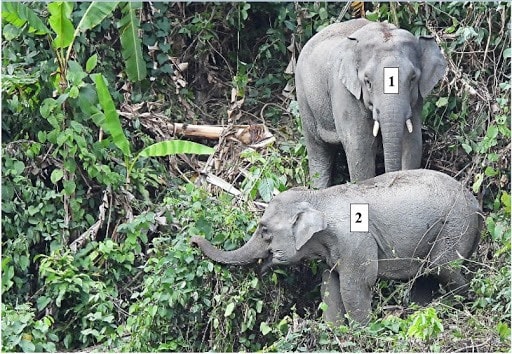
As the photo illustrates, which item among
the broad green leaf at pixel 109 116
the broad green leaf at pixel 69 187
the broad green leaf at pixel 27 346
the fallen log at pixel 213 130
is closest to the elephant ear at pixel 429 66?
the fallen log at pixel 213 130

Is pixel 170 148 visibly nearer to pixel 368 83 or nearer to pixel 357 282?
pixel 368 83

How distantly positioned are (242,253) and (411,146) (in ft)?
4.93

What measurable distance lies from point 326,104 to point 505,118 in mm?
1309

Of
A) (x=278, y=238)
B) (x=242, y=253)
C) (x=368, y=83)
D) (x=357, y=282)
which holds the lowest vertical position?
(x=357, y=282)

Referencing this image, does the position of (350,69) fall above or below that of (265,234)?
above

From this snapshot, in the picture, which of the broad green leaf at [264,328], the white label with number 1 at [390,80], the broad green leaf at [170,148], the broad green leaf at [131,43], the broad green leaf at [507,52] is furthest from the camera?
the broad green leaf at [131,43]

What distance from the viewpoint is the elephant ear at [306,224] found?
35.2 ft

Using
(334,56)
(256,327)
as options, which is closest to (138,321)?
(256,327)

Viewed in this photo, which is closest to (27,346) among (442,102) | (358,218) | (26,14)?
(358,218)

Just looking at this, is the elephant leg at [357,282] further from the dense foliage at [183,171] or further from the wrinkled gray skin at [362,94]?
the wrinkled gray skin at [362,94]

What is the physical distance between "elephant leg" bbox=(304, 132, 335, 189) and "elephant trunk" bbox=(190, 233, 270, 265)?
→ 1301mm

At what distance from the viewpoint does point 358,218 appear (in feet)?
35.5

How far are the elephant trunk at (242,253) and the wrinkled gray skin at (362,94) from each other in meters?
1.05

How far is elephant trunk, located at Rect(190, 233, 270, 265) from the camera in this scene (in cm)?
1091
